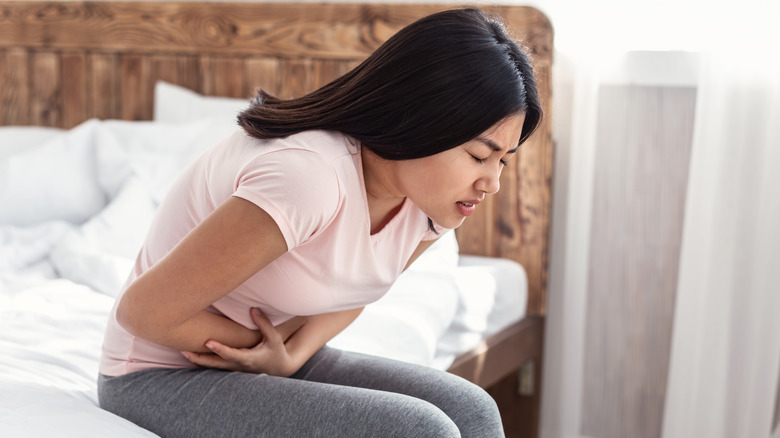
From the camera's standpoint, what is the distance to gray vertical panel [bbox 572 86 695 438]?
77.0 inches

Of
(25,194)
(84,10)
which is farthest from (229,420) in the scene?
(84,10)

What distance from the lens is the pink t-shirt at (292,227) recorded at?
0.93 m

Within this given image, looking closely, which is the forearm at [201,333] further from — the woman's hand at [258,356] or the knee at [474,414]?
Result: the knee at [474,414]

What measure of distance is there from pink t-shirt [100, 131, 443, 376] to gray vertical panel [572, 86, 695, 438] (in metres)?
1.00

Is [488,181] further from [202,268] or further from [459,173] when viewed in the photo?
[202,268]

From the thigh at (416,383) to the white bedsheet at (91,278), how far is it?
8.1 inches

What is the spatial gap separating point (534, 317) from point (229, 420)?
122cm

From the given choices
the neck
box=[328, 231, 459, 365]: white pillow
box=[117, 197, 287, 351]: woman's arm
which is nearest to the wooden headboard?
box=[328, 231, 459, 365]: white pillow

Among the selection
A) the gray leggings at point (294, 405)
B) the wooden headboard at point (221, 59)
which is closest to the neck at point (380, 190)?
the gray leggings at point (294, 405)

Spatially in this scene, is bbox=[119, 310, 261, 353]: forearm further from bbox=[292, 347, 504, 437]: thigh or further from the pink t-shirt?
bbox=[292, 347, 504, 437]: thigh

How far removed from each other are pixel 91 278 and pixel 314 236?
837 millimetres

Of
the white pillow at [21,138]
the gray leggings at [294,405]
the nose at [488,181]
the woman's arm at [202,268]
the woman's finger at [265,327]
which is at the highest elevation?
the nose at [488,181]

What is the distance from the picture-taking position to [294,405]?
0.96 meters

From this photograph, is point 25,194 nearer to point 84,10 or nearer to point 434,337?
point 84,10
